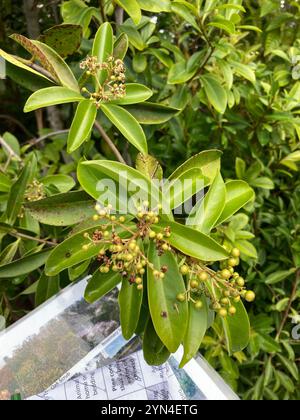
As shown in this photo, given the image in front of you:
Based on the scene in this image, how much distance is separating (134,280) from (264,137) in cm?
82

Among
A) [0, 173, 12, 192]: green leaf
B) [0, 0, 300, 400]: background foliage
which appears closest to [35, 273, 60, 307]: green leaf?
A: [0, 0, 300, 400]: background foliage

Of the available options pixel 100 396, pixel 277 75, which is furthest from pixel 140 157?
pixel 277 75

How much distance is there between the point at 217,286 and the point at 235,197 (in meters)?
0.21

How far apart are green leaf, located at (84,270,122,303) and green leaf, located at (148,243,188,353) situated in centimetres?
12

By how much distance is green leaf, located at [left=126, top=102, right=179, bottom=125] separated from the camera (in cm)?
106

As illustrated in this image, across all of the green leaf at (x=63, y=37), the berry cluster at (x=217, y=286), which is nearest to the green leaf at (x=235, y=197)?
the berry cluster at (x=217, y=286)

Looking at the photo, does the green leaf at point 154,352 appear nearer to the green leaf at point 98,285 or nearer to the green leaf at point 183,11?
the green leaf at point 98,285

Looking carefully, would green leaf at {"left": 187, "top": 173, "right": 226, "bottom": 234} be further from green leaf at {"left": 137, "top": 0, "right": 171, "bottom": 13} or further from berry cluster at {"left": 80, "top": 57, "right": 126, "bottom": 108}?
green leaf at {"left": 137, "top": 0, "right": 171, "bottom": 13}

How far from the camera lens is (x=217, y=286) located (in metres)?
0.78

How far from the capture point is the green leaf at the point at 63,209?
928mm

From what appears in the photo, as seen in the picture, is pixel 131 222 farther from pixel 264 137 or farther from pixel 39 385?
pixel 264 137

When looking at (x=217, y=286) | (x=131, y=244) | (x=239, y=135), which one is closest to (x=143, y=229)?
(x=131, y=244)

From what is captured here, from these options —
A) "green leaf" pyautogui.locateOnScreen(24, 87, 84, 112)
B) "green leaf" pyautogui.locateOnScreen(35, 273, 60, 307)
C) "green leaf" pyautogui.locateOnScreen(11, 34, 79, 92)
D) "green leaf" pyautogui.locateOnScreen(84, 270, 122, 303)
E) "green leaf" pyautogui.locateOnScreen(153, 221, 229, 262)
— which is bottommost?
"green leaf" pyautogui.locateOnScreen(35, 273, 60, 307)

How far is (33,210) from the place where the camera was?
93 cm
